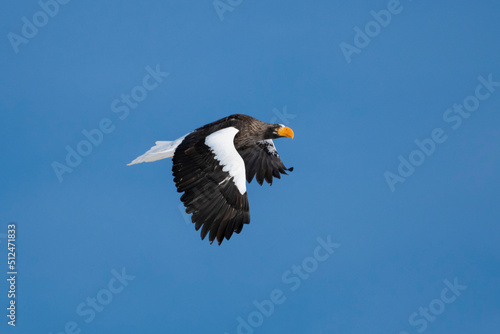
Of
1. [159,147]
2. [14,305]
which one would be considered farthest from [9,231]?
[159,147]

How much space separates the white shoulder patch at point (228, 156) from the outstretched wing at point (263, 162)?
2.47m

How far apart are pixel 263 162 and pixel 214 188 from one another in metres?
3.63

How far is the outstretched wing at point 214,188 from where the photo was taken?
17.0m

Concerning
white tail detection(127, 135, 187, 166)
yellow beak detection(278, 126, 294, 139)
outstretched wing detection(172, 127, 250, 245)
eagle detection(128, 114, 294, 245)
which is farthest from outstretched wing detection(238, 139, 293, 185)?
outstretched wing detection(172, 127, 250, 245)

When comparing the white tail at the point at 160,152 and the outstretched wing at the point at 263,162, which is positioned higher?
the white tail at the point at 160,152

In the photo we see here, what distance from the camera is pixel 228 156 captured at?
57.4ft

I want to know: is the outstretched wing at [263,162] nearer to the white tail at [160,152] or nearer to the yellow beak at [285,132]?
the yellow beak at [285,132]

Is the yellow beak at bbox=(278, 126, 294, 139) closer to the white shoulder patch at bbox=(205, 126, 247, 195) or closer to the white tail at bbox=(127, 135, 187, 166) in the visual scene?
the white shoulder patch at bbox=(205, 126, 247, 195)

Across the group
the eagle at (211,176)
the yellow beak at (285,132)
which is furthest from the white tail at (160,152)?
the yellow beak at (285,132)

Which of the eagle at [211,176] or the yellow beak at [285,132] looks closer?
the eagle at [211,176]

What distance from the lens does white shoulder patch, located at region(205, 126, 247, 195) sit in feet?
56.9

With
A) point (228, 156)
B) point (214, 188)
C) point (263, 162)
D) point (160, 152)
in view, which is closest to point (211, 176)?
point (214, 188)

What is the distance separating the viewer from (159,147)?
19.1 m

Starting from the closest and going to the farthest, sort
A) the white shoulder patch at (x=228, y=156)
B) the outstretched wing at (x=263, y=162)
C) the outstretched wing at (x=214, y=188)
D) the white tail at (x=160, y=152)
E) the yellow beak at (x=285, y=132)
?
the outstretched wing at (x=214, y=188) < the white shoulder patch at (x=228, y=156) < the white tail at (x=160, y=152) < the yellow beak at (x=285, y=132) < the outstretched wing at (x=263, y=162)
